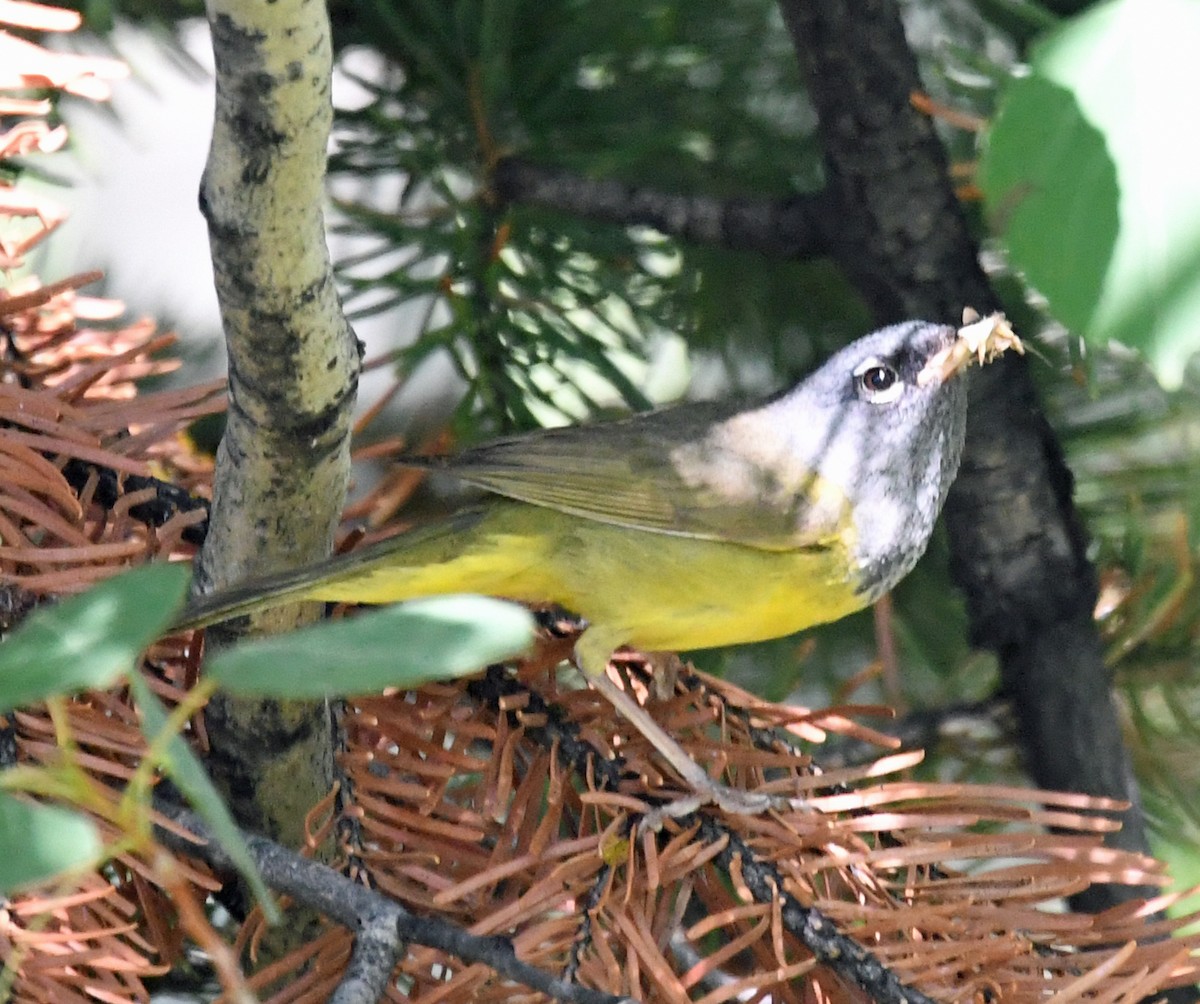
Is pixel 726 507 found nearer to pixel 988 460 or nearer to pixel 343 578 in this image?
pixel 988 460

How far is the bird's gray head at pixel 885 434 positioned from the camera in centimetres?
178

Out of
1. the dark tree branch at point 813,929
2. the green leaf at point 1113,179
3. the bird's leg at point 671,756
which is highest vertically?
the green leaf at point 1113,179

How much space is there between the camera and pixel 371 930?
1.05 m

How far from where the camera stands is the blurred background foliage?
176cm

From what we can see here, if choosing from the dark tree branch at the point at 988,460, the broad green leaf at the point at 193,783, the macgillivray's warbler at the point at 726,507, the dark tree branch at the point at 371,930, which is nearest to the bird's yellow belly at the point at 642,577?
the macgillivray's warbler at the point at 726,507

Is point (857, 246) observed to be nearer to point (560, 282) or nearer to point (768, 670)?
point (560, 282)

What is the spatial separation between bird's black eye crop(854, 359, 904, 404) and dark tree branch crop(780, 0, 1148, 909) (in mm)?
108

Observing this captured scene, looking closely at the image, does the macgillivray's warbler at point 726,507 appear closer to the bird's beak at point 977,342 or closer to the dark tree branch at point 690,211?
the bird's beak at point 977,342

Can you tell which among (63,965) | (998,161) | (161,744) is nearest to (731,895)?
(63,965)

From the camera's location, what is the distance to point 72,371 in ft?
5.25

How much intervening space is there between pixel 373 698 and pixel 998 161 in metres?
0.75

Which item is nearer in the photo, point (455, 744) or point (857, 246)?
point (455, 744)

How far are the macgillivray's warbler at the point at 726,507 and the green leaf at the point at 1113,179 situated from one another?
490 millimetres

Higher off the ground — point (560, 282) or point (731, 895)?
point (560, 282)
